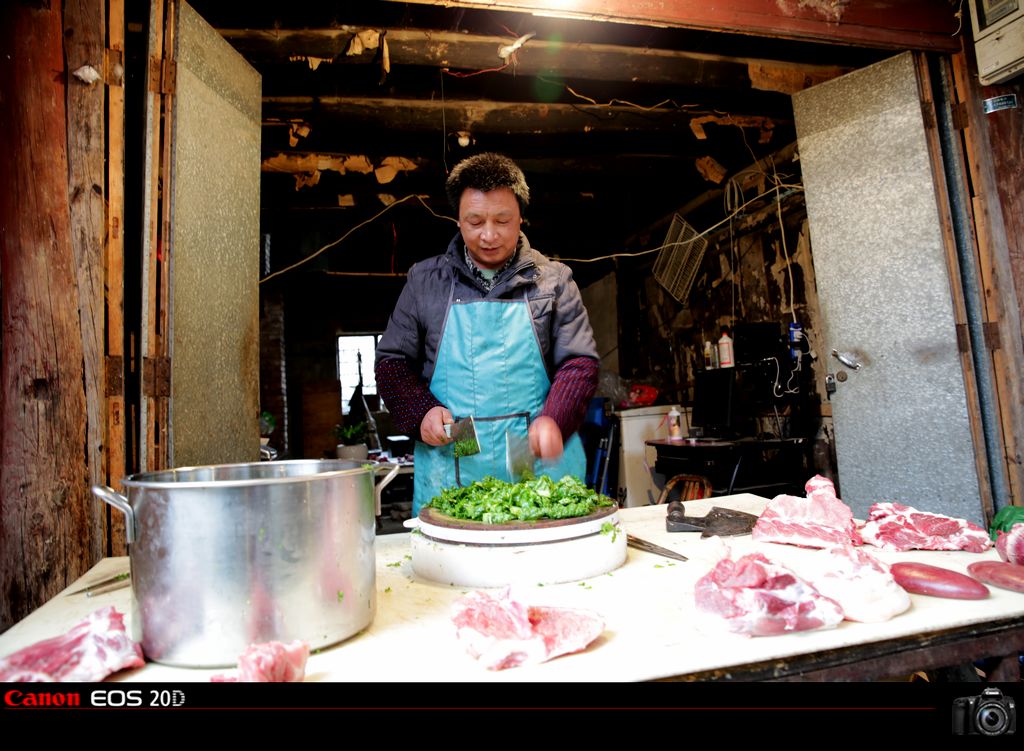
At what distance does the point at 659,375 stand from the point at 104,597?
23.5 feet

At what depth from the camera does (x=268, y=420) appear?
7.11 metres

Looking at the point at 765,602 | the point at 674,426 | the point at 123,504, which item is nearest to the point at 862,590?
the point at 765,602

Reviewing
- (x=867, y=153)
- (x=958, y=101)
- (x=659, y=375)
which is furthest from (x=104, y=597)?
(x=659, y=375)

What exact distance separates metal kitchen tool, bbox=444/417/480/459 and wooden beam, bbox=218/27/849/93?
256 centimetres

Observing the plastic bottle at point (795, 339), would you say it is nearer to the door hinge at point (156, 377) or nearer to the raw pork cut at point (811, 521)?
the raw pork cut at point (811, 521)

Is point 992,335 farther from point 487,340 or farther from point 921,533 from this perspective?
point 487,340

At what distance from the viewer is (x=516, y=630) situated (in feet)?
3.61

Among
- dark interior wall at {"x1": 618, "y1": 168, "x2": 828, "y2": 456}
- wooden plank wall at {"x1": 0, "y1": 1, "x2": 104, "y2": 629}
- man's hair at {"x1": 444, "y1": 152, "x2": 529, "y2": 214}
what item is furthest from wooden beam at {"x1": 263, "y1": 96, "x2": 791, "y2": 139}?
wooden plank wall at {"x1": 0, "y1": 1, "x2": 104, "y2": 629}

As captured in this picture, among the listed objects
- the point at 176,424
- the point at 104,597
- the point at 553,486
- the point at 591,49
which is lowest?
the point at 104,597

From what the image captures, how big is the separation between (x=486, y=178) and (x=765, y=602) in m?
2.25

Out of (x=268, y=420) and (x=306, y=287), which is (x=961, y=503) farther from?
(x=306, y=287)

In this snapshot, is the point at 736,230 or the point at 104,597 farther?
the point at 736,230

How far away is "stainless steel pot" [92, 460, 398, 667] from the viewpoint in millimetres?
1021
